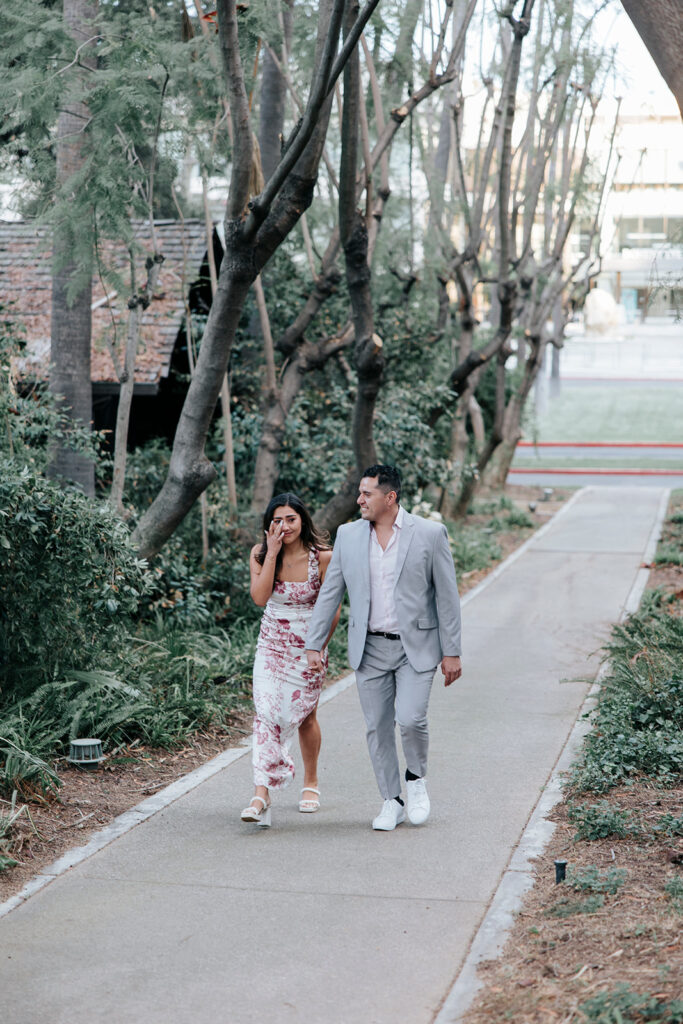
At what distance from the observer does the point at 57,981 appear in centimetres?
451

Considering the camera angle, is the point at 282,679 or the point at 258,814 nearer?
the point at 258,814

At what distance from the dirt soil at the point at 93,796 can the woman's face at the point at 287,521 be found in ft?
6.03

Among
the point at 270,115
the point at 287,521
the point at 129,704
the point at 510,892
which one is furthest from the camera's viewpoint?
the point at 270,115

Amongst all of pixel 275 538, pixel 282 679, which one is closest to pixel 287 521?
pixel 275 538

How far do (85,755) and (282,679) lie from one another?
1.59m

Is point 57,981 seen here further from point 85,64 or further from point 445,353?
point 445,353

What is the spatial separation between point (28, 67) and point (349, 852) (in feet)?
21.9

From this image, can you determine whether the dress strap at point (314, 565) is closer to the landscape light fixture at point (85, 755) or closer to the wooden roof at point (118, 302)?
the landscape light fixture at point (85, 755)

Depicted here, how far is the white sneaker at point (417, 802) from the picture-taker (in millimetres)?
6363

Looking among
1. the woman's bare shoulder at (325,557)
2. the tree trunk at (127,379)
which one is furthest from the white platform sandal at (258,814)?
the tree trunk at (127,379)

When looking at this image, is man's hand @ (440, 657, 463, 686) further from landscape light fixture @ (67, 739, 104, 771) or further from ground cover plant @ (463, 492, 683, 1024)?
landscape light fixture @ (67, 739, 104, 771)

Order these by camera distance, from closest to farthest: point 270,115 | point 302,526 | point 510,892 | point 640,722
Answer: point 510,892 → point 302,526 → point 640,722 → point 270,115

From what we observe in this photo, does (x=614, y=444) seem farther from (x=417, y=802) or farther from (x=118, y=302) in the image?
(x=417, y=802)

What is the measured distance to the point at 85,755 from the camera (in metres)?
7.25
